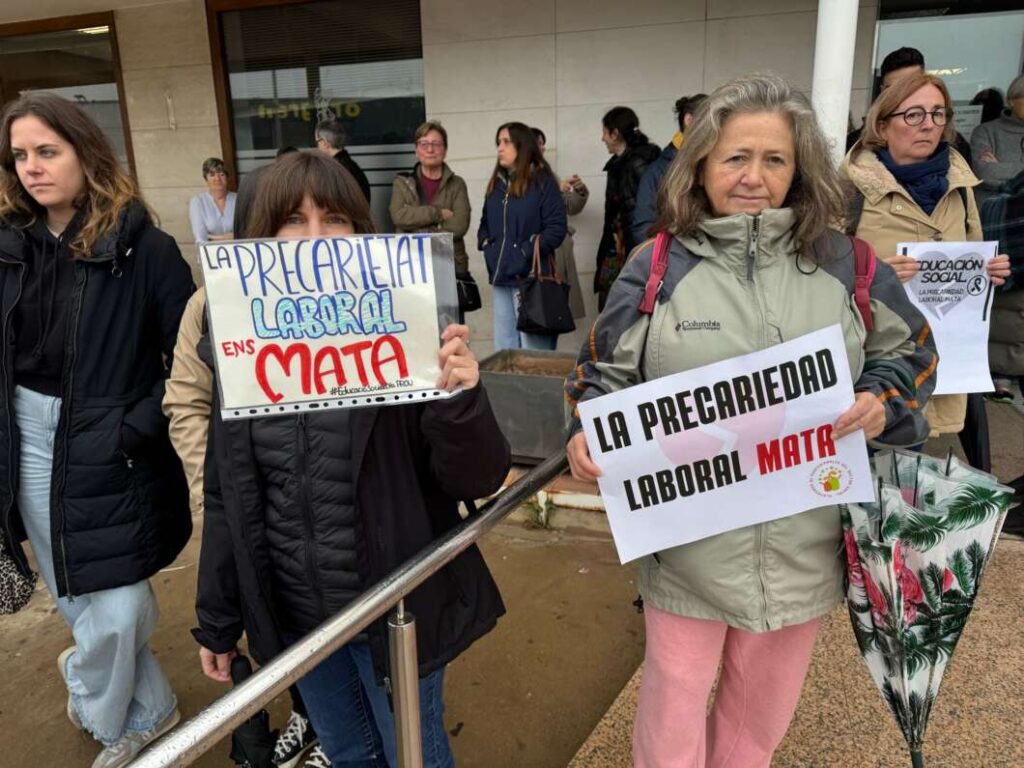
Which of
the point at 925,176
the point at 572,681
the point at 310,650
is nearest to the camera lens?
the point at 310,650

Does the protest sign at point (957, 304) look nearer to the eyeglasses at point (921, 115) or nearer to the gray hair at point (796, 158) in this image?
the eyeglasses at point (921, 115)

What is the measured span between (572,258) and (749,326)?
435 cm

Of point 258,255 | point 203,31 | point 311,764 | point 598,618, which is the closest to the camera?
point 258,255

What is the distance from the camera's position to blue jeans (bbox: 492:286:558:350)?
18.2 ft

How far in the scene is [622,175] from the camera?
535 centimetres

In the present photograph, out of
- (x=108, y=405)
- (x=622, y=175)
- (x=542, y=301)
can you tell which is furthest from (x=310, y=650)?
(x=622, y=175)

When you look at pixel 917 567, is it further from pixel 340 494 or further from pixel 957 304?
pixel 957 304

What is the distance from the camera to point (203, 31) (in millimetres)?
7277

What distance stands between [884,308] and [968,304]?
1.31m

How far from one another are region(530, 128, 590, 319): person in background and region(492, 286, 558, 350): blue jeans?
0.32 metres

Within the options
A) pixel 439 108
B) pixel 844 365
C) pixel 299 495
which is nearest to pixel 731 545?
pixel 844 365

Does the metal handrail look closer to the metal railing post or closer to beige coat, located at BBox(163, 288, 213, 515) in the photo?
the metal railing post

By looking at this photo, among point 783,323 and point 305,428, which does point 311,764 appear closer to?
point 305,428

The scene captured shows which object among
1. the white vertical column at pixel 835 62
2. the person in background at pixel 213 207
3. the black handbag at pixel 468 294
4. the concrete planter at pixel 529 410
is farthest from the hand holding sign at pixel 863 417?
the person in background at pixel 213 207
